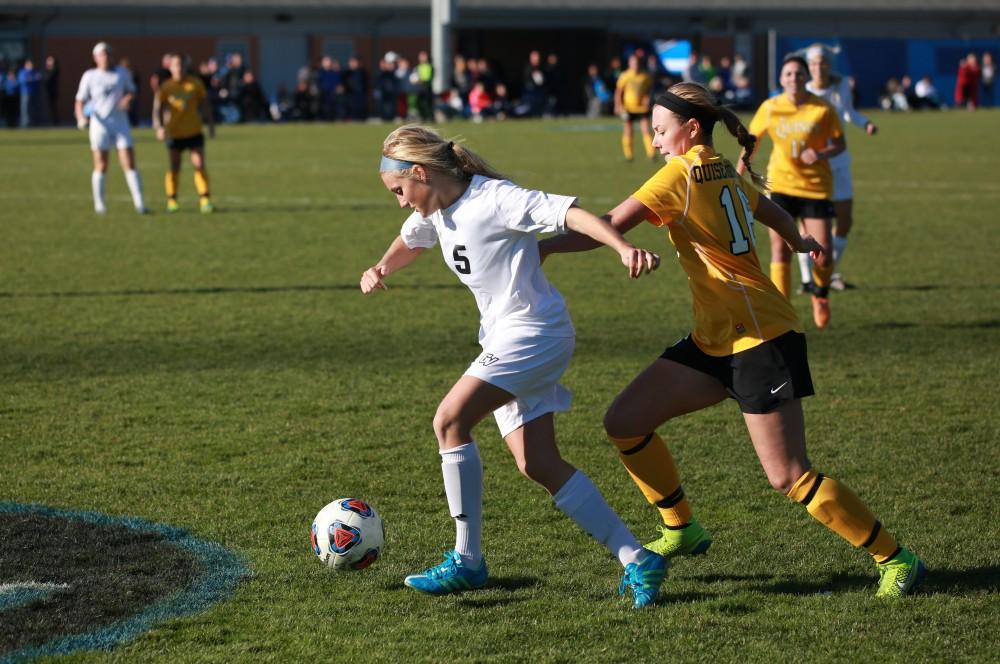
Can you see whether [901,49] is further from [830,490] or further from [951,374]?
[830,490]

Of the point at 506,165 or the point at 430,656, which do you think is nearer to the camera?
the point at 430,656

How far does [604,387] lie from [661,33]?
1833 inches

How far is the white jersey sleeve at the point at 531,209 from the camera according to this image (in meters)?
4.19

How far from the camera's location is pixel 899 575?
14.7ft

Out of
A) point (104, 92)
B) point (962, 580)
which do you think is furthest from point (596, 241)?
point (104, 92)

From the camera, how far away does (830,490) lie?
4.41 m

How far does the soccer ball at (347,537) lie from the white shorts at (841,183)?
21.5ft

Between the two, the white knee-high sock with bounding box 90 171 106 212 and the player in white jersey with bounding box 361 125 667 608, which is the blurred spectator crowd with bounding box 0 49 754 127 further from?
the player in white jersey with bounding box 361 125 667 608

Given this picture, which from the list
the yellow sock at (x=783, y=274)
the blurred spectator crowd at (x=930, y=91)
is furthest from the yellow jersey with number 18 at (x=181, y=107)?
the blurred spectator crowd at (x=930, y=91)

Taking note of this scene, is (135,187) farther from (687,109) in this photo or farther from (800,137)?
(687,109)

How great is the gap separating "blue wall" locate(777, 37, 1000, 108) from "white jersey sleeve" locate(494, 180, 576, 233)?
161 ft

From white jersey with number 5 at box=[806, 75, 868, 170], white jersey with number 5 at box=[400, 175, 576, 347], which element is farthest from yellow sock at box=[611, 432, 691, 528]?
white jersey with number 5 at box=[806, 75, 868, 170]

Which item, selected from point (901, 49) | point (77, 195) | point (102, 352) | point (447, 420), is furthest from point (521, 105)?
point (447, 420)

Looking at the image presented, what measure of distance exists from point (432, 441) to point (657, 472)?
2043mm
